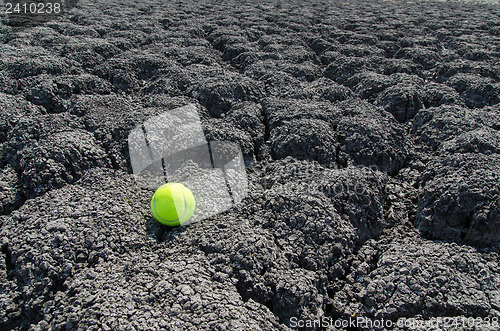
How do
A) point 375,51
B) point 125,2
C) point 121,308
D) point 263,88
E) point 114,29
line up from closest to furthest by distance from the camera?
point 121,308 < point 263,88 < point 375,51 < point 114,29 < point 125,2

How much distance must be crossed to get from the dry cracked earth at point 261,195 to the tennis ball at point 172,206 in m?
0.06

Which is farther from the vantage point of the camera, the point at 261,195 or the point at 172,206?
the point at 261,195

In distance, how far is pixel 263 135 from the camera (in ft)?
6.83

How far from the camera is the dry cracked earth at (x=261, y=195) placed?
1168mm

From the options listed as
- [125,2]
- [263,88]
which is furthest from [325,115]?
[125,2]

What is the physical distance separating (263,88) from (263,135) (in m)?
0.67

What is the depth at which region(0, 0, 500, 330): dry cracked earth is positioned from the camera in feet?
3.83

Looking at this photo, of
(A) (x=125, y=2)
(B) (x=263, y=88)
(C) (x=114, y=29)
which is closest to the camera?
(B) (x=263, y=88)

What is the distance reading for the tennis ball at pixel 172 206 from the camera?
4.65 ft

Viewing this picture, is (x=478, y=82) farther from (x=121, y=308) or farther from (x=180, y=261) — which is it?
(x=121, y=308)

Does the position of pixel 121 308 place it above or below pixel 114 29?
below

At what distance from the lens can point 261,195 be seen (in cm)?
160

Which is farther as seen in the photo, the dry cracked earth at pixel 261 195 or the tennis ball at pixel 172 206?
the tennis ball at pixel 172 206

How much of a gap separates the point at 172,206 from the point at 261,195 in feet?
1.43
